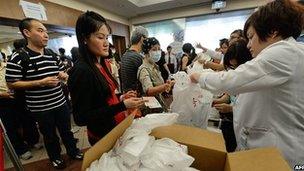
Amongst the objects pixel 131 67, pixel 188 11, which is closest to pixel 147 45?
pixel 131 67

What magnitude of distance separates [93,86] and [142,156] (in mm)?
431

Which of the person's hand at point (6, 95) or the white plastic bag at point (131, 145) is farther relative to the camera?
the person's hand at point (6, 95)

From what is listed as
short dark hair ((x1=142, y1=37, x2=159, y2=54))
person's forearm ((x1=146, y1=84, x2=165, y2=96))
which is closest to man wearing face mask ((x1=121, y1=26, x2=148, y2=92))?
short dark hair ((x1=142, y1=37, x2=159, y2=54))

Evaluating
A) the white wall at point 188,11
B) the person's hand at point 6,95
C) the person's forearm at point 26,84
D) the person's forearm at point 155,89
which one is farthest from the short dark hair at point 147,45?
the white wall at point 188,11

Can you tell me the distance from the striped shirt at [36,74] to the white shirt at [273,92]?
1.59m

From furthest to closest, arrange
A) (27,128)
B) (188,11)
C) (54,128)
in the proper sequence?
(188,11)
(27,128)
(54,128)

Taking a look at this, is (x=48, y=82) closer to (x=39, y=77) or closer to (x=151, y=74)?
(x=39, y=77)

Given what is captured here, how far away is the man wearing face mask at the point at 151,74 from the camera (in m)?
1.66

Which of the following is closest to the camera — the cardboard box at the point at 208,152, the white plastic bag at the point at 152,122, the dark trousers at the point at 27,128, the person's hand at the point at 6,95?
the cardboard box at the point at 208,152

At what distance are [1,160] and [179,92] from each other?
0.92 m

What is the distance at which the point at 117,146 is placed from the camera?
0.75 m

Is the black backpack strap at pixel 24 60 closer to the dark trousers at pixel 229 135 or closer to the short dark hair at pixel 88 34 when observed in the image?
the short dark hair at pixel 88 34

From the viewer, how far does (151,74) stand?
1.73m

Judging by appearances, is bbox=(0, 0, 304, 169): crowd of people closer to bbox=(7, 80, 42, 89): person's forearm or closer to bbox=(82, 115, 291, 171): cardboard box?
bbox=(82, 115, 291, 171): cardboard box
